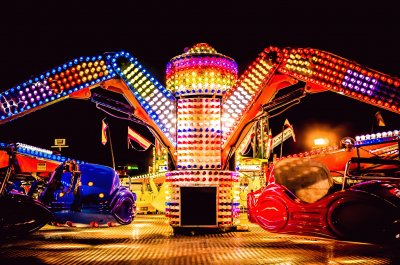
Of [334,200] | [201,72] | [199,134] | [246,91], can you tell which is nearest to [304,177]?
[334,200]

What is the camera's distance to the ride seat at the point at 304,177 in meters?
6.61

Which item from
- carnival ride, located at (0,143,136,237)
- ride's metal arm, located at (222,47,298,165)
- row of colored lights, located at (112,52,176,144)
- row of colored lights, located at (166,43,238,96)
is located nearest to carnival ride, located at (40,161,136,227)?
carnival ride, located at (0,143,136,237)

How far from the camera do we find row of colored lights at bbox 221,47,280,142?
321 inches

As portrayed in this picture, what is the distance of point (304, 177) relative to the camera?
6809 mm

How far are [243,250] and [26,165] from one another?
610 inches

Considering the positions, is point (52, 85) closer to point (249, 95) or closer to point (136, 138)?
point (249, 95)

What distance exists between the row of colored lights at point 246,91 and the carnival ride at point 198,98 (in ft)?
0.07

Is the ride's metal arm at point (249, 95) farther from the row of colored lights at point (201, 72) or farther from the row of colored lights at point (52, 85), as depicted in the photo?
the row of colored lights at point (52, 85)

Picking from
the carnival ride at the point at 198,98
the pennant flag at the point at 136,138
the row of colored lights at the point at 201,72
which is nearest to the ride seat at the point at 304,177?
the carnival ride at the point at 198,98

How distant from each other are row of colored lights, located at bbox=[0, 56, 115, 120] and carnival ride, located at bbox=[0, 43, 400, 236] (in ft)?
0.06

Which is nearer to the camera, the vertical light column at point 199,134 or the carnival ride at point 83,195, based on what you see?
the vertical light column at point 199,134

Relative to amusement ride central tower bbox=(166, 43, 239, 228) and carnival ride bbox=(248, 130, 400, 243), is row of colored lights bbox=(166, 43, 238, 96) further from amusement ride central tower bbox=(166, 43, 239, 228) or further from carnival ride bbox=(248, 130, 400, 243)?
carnival ride bbox=(248, 130, 400, 243)

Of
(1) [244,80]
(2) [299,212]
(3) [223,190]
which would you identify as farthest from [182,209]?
(1) [244,80]

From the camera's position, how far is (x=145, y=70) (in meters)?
8.49
